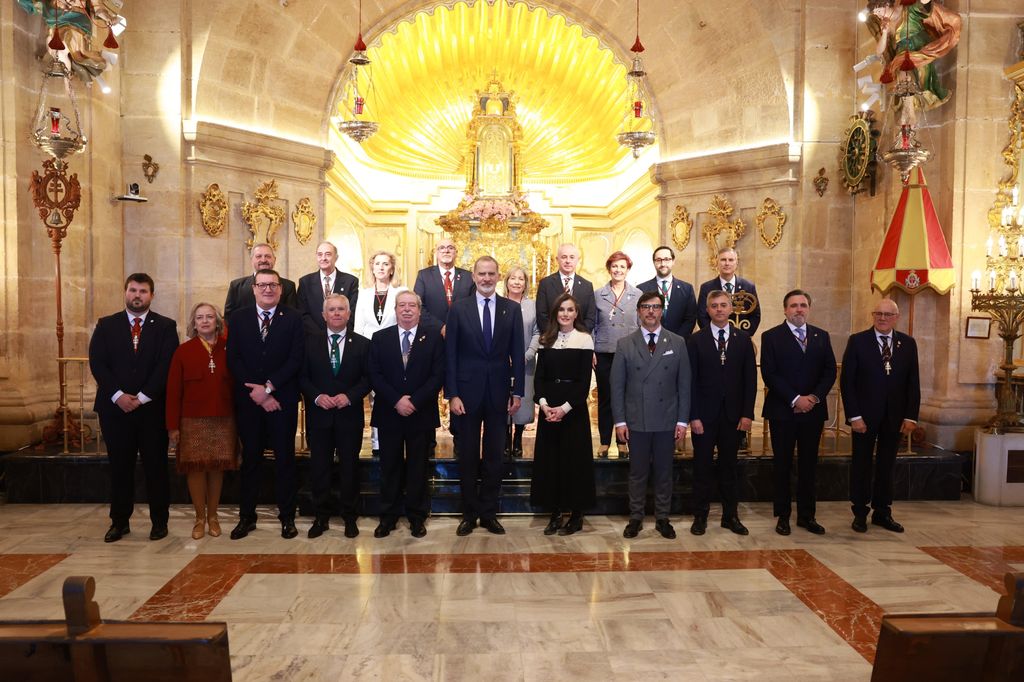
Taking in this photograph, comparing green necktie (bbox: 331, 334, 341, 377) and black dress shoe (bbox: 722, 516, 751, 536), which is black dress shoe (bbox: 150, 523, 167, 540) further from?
black dress shoe (bbox: 722, 516, 751, 536)

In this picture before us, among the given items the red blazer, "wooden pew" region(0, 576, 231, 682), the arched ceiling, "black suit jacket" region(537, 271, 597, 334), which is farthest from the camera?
the arched ceiling

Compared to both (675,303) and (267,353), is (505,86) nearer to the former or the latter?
(675,303)

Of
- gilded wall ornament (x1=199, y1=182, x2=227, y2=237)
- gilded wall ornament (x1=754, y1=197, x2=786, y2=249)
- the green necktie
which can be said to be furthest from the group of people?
gilded wall ornament (x1=754, y1=197, x2=786, y2=249)

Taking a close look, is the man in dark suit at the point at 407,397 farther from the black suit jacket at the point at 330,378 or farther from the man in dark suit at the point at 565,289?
the man in dark suit at the point at 565,289

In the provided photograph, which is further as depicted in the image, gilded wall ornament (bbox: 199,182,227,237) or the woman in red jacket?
gilded wall ornament (bbox: 199,182,227,237)

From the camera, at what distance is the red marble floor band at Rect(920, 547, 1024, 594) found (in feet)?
14.8

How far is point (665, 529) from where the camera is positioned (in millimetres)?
5230

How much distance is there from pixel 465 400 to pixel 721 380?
66.4 inches

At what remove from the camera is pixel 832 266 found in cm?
820

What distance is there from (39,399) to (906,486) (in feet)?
22.7

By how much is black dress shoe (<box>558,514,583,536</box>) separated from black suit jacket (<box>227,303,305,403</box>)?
1938mm

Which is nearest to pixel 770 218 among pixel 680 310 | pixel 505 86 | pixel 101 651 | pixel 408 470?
pixel 680 310

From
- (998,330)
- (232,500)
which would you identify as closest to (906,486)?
(998,330)

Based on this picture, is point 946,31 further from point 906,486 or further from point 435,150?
point 435,150
